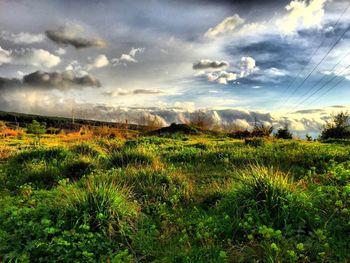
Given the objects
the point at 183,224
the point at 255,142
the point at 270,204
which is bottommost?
the point at 183,224

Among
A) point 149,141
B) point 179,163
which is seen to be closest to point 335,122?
point 149,141

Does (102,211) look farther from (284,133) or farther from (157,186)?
(284,133)

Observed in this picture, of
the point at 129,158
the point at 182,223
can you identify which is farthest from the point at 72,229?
the point at 129,158

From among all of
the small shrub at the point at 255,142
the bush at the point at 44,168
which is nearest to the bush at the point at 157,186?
the bush at the point at 44,168

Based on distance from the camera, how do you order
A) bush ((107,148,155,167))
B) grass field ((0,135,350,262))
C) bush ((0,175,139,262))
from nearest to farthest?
grass field ((0,135,350,262)), bush ((0,175,139,262)), bush ((107,148,155,167))

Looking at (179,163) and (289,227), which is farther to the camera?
(179,163)

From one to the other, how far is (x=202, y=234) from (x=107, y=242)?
4.71ft

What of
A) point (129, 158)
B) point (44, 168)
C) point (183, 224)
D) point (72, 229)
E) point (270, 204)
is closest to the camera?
point (72, 229)

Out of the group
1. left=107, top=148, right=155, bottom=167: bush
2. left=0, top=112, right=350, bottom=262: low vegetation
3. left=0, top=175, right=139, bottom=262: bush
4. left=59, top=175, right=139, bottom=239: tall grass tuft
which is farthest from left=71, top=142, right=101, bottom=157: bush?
left=59, top=175, right=139, bottom=239: tall grass tuft

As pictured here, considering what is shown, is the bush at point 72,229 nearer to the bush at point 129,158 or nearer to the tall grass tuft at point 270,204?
the tall grass tuft at point 270,204

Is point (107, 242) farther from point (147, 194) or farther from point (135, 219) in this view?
point (147, 194)

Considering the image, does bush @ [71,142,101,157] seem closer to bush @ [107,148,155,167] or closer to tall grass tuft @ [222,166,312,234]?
bush @ [107,148,155,167]

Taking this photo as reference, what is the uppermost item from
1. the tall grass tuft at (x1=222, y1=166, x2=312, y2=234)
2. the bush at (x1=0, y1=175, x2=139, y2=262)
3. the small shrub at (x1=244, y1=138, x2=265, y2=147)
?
the small shrub at (x1=244, y1=138, x2=265, y2=147)

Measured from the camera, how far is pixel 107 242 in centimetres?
564
